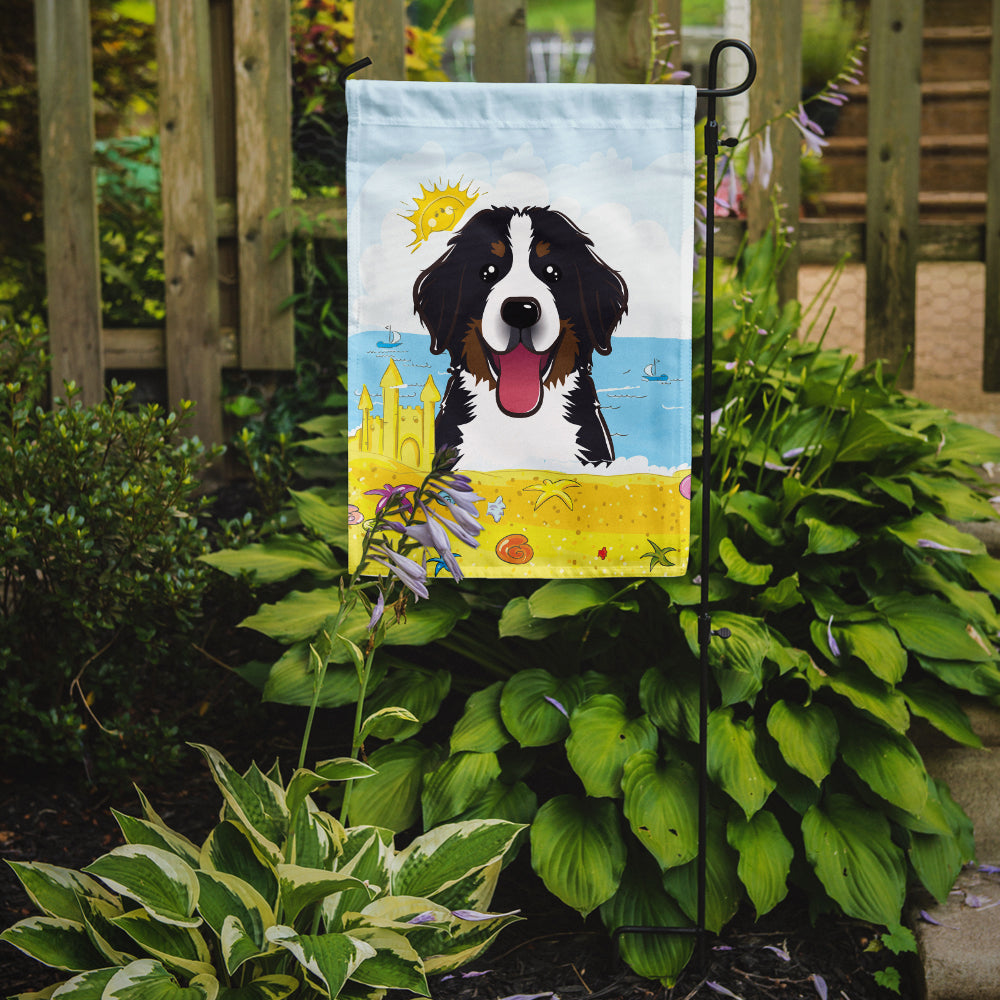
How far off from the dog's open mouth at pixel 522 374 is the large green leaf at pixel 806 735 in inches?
30.0

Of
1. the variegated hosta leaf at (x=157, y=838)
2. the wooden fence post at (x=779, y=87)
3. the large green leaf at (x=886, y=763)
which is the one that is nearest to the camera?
the variegated hosta leaf at (x=157, y=838)

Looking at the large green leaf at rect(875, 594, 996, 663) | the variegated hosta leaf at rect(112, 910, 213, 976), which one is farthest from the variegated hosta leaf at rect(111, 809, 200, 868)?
the large green leaf at rect(875, 594, 996, 663)

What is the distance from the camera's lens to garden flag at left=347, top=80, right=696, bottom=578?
66.1 inches

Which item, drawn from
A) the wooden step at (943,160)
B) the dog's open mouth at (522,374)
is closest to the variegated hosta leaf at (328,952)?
the dog's open mouth at (522,374)

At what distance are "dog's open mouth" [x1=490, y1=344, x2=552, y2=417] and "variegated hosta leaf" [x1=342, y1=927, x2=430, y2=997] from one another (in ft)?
2.86

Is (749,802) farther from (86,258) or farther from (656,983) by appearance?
(86,258)

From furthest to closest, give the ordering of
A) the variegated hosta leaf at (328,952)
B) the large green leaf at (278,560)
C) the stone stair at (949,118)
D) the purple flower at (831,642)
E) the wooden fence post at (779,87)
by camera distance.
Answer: the stone stair at (949,118), the wooden fence post at (779,87), the large green leaf at (278,560), the purple flower at (831,642), the variegated hosta leaf at (328,952)

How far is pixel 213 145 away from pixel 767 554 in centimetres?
219

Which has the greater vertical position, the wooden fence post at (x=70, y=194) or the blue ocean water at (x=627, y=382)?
the wooden fence post at (x=70, y=194)

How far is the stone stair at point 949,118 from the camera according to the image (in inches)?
228

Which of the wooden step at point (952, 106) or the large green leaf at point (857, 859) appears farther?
the wooden step at point (952, 106)

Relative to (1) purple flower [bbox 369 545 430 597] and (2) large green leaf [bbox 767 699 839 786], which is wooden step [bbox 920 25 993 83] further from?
(1) purple flower [bbox 369 545 430 597]

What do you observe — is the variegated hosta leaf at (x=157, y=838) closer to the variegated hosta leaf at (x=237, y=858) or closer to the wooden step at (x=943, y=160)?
the variegated hosta leaf at (x=237, y=858)

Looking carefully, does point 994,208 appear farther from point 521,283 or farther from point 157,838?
point 157,838
